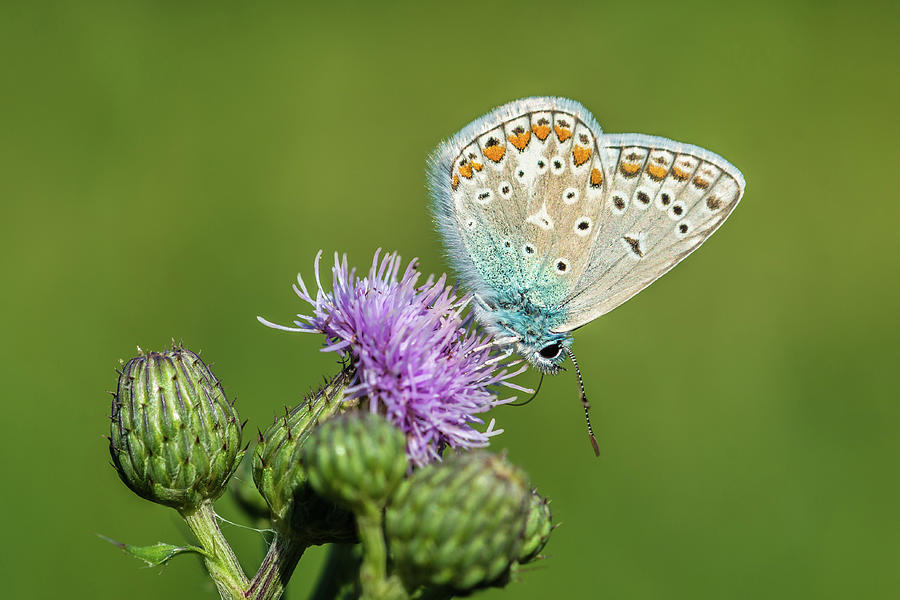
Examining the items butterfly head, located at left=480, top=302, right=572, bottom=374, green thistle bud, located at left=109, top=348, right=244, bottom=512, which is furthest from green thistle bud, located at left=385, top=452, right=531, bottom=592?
butterfly head, located at left=480, top=302, right=572, bottom=374

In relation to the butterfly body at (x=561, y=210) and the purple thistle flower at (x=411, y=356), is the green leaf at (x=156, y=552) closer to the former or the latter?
the purple thistle flower at (x=411, y=356)

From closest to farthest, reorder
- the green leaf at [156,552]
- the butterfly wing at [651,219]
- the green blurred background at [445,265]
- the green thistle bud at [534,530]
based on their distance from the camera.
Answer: the green leaf at [156,552], the green thistle bud at [534,530], the butterfly wing at [651,219], the green blurred background at [445,265]

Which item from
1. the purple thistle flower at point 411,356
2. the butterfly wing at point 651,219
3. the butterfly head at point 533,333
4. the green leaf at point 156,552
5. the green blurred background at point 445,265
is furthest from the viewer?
the green blurred background at point 445,265

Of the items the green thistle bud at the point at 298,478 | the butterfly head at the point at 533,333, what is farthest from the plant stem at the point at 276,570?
the butterfly head at the point at 533,333

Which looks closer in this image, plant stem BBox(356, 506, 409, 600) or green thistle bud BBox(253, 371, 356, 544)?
plant stem BBox(356, 506, 409, 600)

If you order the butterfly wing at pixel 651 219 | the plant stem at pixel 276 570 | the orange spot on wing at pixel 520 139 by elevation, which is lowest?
the plant stem at pixel 276 570

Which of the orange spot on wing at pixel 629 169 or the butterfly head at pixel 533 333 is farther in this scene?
the orange spot on wing at pixel 629 169

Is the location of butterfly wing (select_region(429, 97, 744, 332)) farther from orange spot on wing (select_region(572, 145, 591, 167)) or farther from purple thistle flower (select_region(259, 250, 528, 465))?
purple thistle flower (select_region(259, 250, 528, 465))

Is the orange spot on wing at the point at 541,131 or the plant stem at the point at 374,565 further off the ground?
the orange spot on wing at the point at 541,131
